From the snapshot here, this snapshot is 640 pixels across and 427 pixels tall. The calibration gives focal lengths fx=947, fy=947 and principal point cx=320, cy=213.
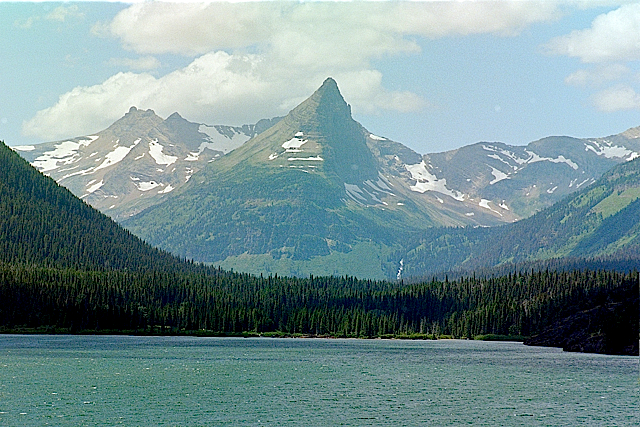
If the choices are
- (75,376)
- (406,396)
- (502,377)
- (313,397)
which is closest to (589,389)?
(502,377)

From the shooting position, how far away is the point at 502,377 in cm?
15400

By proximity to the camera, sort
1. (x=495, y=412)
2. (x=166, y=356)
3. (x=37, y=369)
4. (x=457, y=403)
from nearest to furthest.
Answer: (x=495, y=412), (x=457, y=403), (x=37, y=369), (x=166, y=356)

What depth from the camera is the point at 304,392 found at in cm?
12812

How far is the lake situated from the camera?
338 feet

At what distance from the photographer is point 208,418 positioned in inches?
3994

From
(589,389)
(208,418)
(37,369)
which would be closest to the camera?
(208,418)

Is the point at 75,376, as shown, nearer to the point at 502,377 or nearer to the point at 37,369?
the point at 37,369

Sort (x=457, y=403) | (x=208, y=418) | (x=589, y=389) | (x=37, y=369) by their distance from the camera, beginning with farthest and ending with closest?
(x=37, y=369)
(x=589, y=389)
(x=457, y=403)
(x=208, y=418)

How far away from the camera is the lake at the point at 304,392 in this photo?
103 m

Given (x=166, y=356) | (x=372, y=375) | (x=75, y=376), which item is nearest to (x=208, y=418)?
(x=75, y=376)

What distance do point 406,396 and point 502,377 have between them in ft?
113

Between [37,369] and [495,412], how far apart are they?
7774 centimetres

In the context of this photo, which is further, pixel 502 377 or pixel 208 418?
pixel 502 377

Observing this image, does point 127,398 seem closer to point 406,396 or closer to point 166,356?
point 406,396
